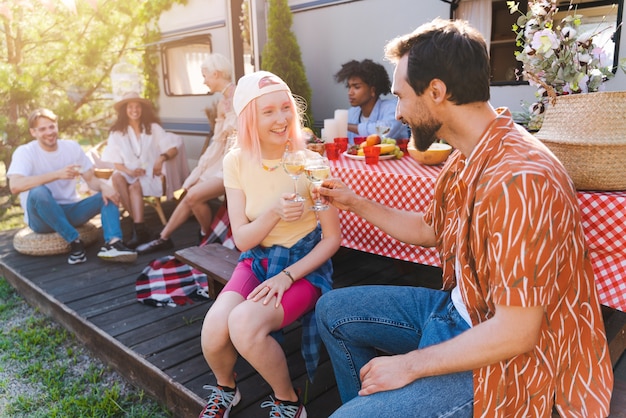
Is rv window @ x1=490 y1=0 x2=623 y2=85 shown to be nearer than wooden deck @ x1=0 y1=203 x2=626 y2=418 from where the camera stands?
No

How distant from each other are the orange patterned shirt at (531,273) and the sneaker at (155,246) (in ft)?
12.4

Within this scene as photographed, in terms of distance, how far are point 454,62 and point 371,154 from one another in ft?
5.16

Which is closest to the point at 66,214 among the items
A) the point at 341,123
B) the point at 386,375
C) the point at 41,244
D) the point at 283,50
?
the point at 41,244

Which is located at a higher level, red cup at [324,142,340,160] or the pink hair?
the pink hair

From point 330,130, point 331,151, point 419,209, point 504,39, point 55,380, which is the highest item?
point 504,39

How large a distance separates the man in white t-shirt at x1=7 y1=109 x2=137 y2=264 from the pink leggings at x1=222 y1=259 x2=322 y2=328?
7.87ft

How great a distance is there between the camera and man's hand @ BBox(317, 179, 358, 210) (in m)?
2.13

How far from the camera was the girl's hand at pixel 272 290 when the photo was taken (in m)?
2.10

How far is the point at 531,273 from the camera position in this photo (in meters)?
1.23

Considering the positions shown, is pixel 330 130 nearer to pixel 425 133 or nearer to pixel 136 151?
pixel 425 133

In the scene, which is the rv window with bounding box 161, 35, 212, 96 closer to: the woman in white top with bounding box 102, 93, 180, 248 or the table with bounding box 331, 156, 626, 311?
the woman in white top with bounding box 102, 93, 180, 248

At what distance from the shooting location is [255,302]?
2080 millimetres

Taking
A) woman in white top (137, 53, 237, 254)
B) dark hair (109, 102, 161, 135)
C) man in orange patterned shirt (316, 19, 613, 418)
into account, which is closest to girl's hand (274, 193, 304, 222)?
man in orange patterned shirt (316, 19, 613, 418)

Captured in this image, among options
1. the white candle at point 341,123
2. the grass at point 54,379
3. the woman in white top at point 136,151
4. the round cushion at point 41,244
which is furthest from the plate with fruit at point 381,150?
the round cushion at point 41,244
